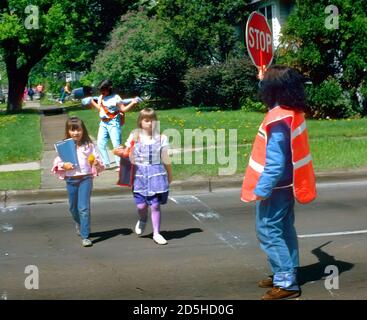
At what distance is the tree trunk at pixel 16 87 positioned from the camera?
118 feet

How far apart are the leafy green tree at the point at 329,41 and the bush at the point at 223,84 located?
4.33 metres

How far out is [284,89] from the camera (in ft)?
17.6

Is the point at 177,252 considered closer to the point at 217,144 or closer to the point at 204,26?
the point at 217,144

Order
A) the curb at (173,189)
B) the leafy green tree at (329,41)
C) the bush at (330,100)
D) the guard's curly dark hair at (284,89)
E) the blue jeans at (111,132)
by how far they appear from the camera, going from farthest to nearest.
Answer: the bush at (330,100) < the leafy green tree at (329,41) < the blue jeans at (111,132) < the curb at (173,189) < the guard's curly dark hair at (284,89)

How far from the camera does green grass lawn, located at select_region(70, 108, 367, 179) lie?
1197 centimetres

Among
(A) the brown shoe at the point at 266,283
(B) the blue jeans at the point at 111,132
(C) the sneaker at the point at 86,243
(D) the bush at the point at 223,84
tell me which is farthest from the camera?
(D) the bush at the point at 223,84

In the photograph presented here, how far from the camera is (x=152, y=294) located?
5738mm

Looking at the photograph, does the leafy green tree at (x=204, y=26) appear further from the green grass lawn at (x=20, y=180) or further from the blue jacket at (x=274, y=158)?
the blue jacket at (x=274, y=158)

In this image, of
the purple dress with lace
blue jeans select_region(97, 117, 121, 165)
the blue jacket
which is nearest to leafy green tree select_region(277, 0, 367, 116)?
blue jeans select_region(97, 117, 121, 165)

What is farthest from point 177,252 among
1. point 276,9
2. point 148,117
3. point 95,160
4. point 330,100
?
point 276,9

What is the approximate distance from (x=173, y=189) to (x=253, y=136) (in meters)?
5.22

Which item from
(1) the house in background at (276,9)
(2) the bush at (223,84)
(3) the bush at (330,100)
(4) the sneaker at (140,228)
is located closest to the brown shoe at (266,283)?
(4) the sneaker at (140,228)

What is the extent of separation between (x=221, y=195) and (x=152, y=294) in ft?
16.6

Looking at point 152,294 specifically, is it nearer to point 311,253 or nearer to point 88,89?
point 311,253
